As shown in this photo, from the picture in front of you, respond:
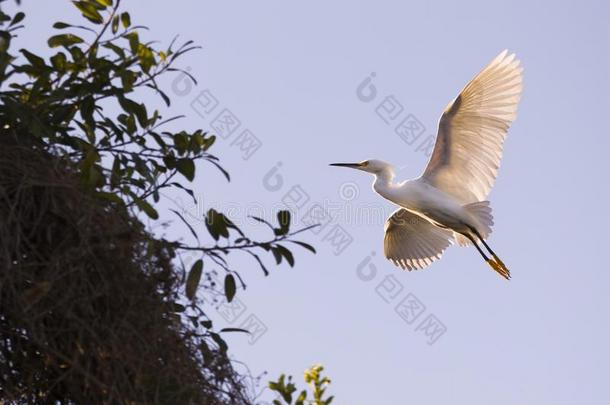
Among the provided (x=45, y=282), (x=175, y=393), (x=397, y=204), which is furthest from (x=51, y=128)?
(x=397, y=204)

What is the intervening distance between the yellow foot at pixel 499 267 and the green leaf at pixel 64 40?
420 centimetres

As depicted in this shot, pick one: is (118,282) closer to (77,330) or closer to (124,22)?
(77,330)

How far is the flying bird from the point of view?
5484 millimetres

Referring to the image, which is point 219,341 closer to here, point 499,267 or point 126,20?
point 126,20

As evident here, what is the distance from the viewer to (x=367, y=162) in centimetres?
645

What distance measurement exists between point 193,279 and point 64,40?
0.88 meters

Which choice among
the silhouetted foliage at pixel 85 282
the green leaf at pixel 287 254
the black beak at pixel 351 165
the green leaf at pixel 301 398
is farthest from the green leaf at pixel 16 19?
the black beak at pixel 351 165

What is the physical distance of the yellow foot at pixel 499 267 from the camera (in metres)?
6.39

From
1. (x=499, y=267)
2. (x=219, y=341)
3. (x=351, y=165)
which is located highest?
(x=351, y=165)

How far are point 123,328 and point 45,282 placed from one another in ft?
0.74

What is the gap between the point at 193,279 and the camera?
7.64 feet

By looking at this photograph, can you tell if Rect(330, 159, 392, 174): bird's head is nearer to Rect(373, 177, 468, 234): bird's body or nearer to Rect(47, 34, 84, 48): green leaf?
Rect(373, 177, 468, 234): bird's body

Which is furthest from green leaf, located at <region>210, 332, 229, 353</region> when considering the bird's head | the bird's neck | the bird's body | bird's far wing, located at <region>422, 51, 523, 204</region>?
the bird's head

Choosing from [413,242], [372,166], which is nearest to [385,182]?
[372,166]
